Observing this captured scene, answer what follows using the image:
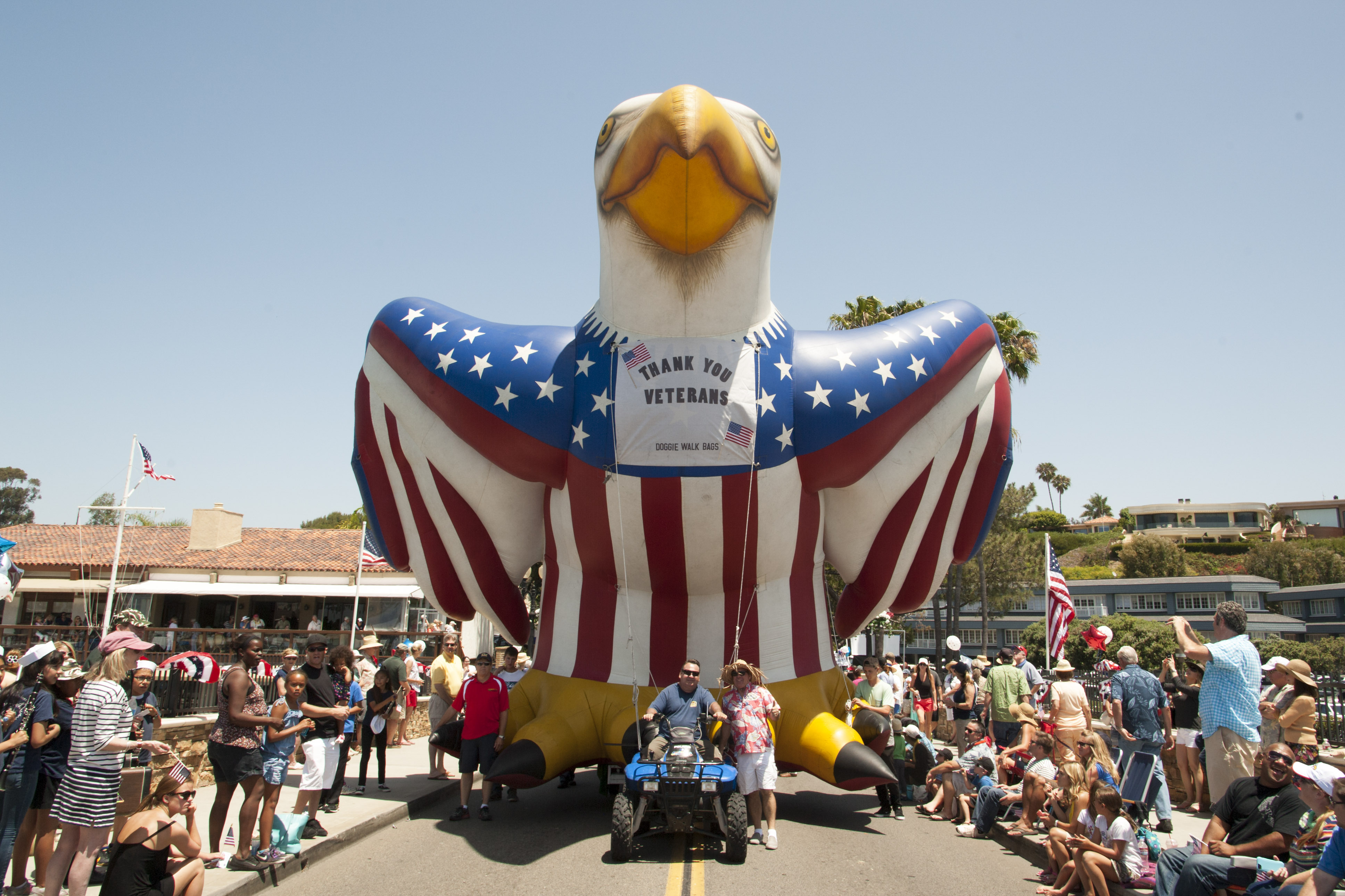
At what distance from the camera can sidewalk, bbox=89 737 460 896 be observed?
5.61m

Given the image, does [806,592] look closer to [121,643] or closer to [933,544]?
[933,544]

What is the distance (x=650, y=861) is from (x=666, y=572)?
2.66 m

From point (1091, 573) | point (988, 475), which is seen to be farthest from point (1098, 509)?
point (988, 475)

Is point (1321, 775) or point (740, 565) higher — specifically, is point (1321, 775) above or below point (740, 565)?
below

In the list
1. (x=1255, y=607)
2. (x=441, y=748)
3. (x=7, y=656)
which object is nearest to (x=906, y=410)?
(x=441, y=748)

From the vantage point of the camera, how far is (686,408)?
7.94 metres

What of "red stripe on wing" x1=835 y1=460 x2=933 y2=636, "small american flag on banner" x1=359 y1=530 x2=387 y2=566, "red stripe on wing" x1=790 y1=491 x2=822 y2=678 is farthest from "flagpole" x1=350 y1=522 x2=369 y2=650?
"red stripe on wing" x1=835 y1=460 x2=933 y2=636

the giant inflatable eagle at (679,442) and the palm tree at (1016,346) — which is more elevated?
the palm tree at (1016,346)

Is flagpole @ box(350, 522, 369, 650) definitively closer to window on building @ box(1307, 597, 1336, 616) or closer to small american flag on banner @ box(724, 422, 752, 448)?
small american flag on banner @ box(724, 422, 752, 448)

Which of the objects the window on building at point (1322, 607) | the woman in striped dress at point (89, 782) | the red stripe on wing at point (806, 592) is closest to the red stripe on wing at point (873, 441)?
the red stripe on wing at point (806, 592)

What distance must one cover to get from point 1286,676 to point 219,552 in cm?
3154

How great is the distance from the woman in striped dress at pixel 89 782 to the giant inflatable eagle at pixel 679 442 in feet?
10.6

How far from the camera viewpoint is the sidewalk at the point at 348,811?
561 centimetres

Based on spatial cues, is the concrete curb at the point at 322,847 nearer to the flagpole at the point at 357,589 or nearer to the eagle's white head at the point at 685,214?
the flagpole at the point at 357,589
